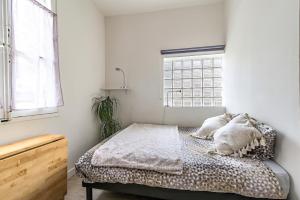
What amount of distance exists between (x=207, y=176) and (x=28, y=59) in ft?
7.03

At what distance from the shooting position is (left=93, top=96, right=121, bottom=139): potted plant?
3361 millimetres

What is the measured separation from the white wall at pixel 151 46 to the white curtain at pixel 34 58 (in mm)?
1624

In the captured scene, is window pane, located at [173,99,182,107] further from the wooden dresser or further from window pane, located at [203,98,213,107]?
the wooden dresser

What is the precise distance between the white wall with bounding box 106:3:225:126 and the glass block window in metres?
0.18

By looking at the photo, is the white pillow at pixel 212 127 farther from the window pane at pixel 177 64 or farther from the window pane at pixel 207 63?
the window pane at pixel 177 64

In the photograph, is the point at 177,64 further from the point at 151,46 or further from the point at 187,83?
the point at 151,46

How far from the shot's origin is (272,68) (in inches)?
66.8

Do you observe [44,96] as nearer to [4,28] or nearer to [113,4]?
[4,28]

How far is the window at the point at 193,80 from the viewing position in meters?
3.52

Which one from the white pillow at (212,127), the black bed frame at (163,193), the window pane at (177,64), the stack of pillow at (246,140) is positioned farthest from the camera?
the window pane at (177,64)

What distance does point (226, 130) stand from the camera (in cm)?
198

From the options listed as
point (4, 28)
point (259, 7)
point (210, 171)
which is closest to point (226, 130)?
point (210, 171)

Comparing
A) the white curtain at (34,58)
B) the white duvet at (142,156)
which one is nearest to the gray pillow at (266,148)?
the white duvet at (142,156)

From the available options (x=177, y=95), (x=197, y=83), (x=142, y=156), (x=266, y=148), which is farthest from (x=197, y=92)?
(x=142, y=156)
